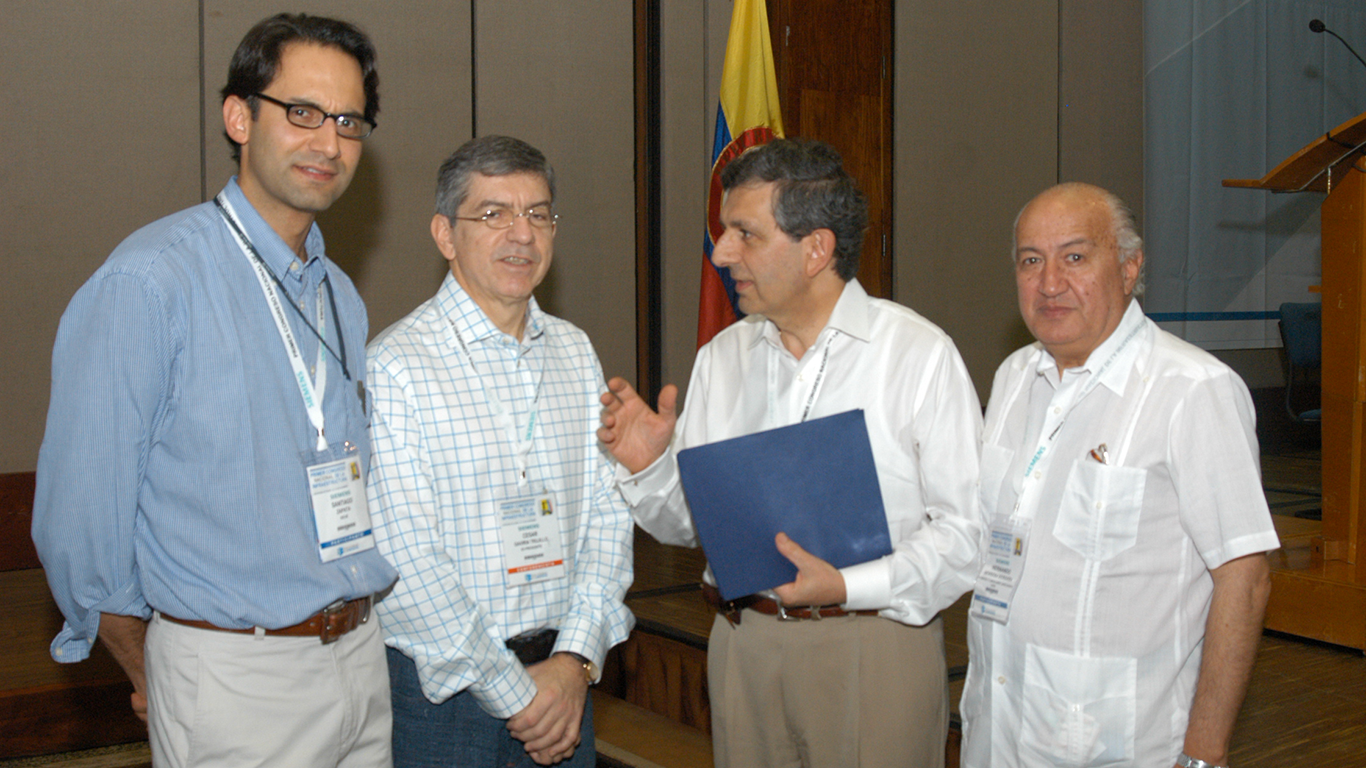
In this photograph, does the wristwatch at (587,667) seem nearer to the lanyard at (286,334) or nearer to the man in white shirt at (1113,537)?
the lanyard at (286,334)

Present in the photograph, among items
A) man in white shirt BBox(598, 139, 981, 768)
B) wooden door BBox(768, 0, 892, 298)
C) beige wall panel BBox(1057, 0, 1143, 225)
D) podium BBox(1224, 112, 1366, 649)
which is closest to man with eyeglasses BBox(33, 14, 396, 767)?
man in white shirt BBox(598, 139, 981, 768)

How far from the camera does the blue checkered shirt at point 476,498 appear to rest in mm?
1720

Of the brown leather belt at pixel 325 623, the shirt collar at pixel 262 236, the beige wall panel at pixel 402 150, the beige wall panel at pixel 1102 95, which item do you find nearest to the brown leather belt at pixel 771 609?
the brown leather belt at pixel 325 623

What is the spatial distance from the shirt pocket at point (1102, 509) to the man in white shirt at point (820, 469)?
0.61ft

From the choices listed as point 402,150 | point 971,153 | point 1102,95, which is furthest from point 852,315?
point 1102,95

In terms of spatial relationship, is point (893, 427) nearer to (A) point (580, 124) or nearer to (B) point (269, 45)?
(B) point (269, 45)

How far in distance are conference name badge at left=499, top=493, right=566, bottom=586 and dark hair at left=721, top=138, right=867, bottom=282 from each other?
2.26ft

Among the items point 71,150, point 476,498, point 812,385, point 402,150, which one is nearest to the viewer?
point 476,498

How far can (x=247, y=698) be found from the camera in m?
1.57

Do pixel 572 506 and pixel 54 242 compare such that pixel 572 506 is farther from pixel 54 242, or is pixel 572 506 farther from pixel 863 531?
pixel 54 242

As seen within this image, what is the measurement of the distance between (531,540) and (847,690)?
63 cm

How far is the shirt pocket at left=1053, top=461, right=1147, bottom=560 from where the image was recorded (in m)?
1.61

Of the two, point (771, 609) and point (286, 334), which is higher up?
point (286, 334)

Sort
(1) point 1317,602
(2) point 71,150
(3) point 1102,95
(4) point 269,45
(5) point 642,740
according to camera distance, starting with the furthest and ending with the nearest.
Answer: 1. (3) point 1102,95
2. (2) point 71,150
3. (1) point 1317,602
4. (5) point 642,740
5. (4) point 269,45
